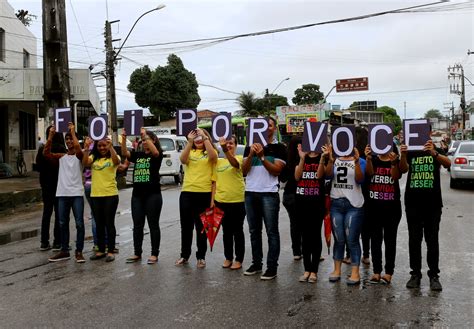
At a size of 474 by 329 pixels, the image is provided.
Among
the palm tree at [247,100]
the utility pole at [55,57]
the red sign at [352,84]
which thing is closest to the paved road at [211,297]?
the utility pole at [55,57]

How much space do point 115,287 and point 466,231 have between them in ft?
20.5

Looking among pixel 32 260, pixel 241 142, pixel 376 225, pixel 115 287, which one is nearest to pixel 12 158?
pixel 241 142

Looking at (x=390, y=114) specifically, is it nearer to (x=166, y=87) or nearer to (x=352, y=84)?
(x=352, y=84)

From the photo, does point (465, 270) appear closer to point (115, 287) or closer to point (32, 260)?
point (115, 287)

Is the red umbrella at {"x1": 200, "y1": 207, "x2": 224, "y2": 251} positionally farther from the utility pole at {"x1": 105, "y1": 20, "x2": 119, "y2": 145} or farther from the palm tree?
the palm tree

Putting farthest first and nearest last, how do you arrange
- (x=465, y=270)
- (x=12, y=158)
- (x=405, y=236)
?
(x=12, y=158)
(x=405, y=236)
(x=465, y=270)

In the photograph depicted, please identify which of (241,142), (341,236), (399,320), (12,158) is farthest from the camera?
(241,142)

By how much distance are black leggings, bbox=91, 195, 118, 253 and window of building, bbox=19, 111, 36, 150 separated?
17.2 metres

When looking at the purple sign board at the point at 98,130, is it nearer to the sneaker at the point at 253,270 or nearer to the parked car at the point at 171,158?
the sneaker at the point at 253,270

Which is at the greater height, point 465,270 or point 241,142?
point 241,142

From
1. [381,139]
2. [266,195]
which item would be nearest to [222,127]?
[266,195]

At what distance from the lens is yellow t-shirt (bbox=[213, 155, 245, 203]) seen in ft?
20.5

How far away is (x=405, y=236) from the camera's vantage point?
26.9 ft

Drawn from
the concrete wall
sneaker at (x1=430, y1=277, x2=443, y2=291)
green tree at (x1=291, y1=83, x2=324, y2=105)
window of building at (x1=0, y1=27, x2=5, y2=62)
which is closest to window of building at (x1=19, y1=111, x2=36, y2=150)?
the concrete wall
